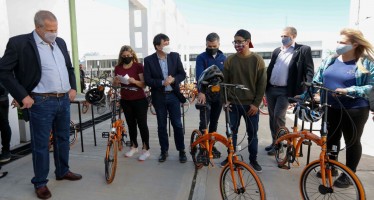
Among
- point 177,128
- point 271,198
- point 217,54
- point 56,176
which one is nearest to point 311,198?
point 271,198

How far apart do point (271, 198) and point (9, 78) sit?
2.95 metres

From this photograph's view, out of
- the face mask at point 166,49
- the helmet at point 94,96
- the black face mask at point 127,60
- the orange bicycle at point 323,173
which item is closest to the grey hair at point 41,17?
the black face mask at point 127,60

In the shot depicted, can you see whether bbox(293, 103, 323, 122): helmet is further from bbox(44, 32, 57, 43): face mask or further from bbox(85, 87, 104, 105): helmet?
bbox(85, 87, 104, 105): helmet

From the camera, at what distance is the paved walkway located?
290cm

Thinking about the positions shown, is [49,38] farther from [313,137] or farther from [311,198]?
[311,198]

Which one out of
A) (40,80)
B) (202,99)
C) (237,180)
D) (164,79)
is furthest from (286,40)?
(40,80)

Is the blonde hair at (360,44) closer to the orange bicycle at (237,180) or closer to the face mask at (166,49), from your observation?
the orange bicycle at (237,180)

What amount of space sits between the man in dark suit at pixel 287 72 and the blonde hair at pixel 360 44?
924mm

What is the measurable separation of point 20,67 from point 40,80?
22cm

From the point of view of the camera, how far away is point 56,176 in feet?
10.7

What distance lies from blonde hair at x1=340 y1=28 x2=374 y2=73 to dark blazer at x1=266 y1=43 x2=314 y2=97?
3.01 feet

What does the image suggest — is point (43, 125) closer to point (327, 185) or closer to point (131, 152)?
point (131, 152)

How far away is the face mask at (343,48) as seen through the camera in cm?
266

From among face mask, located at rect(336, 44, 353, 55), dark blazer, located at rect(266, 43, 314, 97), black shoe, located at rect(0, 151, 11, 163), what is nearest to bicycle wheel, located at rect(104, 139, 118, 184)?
black shoe, located at rect(0, 151, 11, 163)
